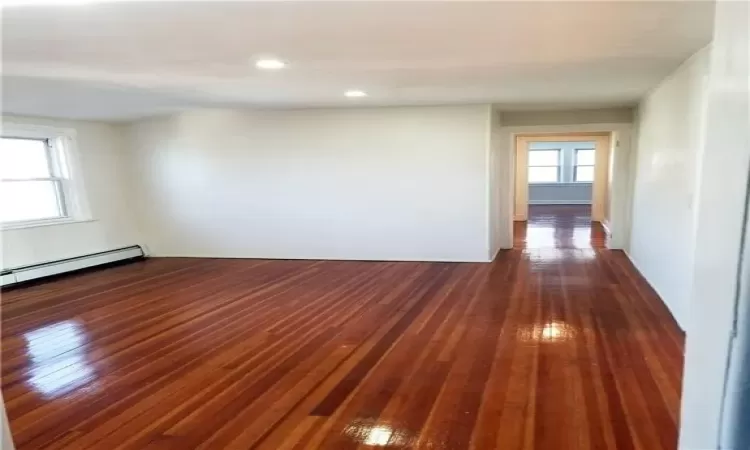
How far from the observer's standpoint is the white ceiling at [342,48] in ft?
8.14

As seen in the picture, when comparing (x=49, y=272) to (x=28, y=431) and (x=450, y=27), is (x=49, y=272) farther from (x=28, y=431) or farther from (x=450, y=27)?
(x=450, y=27)

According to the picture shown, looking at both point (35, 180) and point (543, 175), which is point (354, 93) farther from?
point (543, 175)

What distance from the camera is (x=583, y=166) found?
47.9 feet

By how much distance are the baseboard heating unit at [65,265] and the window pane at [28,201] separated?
661 mm

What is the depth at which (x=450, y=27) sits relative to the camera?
277 cm

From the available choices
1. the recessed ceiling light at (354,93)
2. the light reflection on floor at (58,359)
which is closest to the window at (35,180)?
the light reflection on floor at (58,359)

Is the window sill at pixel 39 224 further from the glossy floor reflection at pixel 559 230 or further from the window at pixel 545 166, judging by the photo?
the window at pixel 545 166

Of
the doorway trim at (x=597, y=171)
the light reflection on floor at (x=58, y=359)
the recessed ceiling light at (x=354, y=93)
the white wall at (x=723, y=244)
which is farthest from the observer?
the doorway trim at (x=597, y=171)

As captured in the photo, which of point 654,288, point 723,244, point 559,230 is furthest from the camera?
point 559,230

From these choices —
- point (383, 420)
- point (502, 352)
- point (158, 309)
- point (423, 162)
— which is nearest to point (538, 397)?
point (502, 352)

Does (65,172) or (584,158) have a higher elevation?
(65,172)

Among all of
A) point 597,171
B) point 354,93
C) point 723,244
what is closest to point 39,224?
point 354,93

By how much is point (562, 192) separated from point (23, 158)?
43.6ft

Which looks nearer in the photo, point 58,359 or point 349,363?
point 349,363
